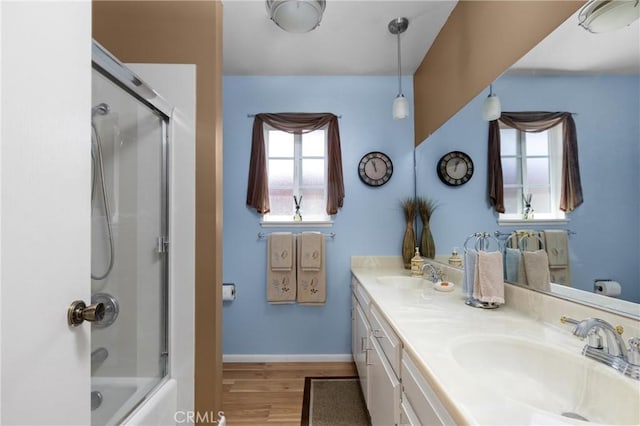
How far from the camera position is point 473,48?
1703 millimetres

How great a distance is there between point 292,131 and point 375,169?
838mm

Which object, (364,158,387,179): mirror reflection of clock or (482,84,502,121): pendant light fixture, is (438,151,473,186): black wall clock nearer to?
(482,84,502,121): pendant light fixture

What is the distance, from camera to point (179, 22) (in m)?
1.53

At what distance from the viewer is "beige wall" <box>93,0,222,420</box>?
59.6 inches

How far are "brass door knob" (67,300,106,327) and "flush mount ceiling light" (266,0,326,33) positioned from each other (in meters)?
1.61

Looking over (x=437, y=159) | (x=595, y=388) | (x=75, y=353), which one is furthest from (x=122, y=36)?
(x=595, y=388)

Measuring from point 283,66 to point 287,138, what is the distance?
62cm

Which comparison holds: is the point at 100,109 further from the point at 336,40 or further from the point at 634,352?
the point at 634,352

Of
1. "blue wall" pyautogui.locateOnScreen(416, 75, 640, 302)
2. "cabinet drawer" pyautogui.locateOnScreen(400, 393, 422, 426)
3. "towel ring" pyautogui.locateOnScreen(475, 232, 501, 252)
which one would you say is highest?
"blue wall" pyautogui.locateOnScreen(416, 75, 640, 302)

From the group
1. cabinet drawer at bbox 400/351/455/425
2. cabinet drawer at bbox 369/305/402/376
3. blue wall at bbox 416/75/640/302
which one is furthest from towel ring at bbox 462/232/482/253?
cabinet drawer at bbox 400/351/455/425

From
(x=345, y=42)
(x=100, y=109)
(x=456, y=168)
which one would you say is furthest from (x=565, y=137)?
(x=100, y=109)

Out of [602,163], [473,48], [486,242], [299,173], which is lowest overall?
[486,242]

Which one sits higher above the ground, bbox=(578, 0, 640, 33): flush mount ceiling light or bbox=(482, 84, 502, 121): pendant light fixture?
bbox=(578, 0, 640, 33): flush mount ceiling light

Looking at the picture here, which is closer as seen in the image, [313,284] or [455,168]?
Answer: [455,168]
